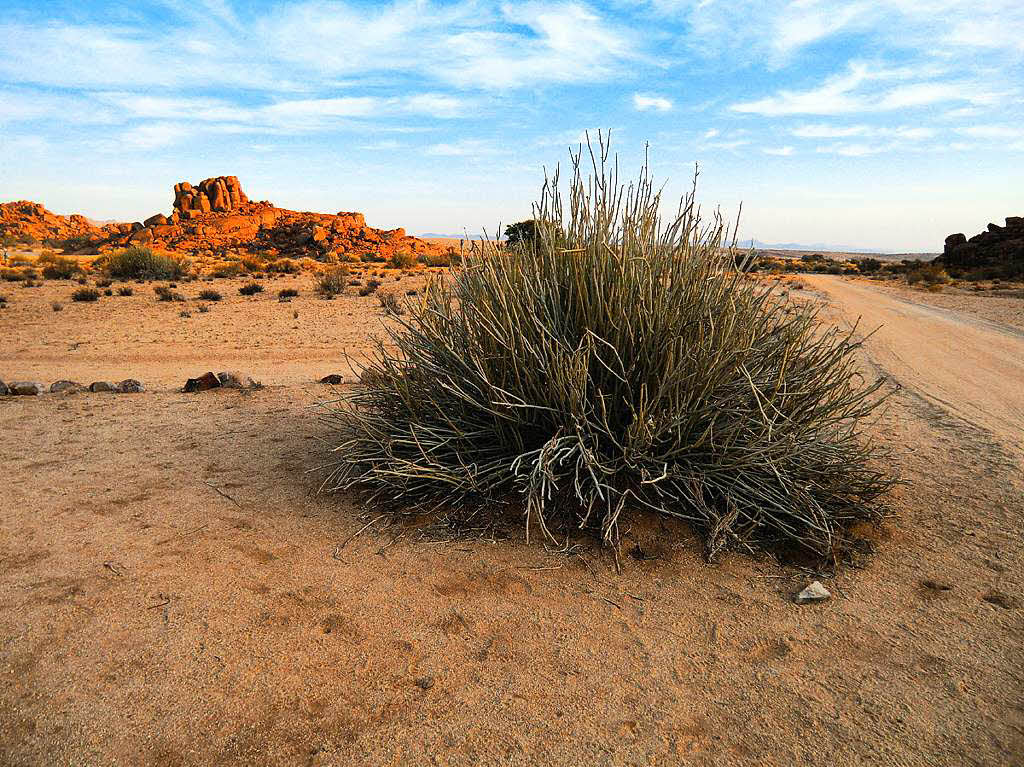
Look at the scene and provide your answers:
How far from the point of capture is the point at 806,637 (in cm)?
258

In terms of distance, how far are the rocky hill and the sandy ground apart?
1450 inches

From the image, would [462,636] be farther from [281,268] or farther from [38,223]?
[38,223]

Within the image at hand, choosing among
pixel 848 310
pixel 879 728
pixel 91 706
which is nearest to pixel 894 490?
pixel 879 728

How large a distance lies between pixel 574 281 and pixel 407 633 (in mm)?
2009

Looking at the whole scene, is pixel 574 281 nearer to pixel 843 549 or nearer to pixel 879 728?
pixel 843 549

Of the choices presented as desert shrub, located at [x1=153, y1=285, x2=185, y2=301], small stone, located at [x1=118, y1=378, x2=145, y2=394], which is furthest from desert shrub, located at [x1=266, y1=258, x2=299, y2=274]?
small stone, located at [x1=118, y1=378, x2=145, y2=394]

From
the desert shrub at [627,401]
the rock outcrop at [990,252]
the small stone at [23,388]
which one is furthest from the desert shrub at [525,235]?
the rock outcrop at [990,252]

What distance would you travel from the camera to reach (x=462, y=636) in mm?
2592

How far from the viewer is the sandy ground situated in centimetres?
209

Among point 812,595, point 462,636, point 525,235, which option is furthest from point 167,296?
point 812,595

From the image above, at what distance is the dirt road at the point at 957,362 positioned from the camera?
5.89 metres

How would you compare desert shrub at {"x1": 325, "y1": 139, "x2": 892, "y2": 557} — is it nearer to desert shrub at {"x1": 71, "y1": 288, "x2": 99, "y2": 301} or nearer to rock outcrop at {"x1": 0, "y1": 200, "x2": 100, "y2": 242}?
desert shrub at {"x1": 71, "y1": 288, "x2": 99, "y2": 301}

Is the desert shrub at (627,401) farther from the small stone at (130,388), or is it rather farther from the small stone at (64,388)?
the small stone at (64,388)

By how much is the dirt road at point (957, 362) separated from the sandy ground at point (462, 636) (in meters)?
1.41
